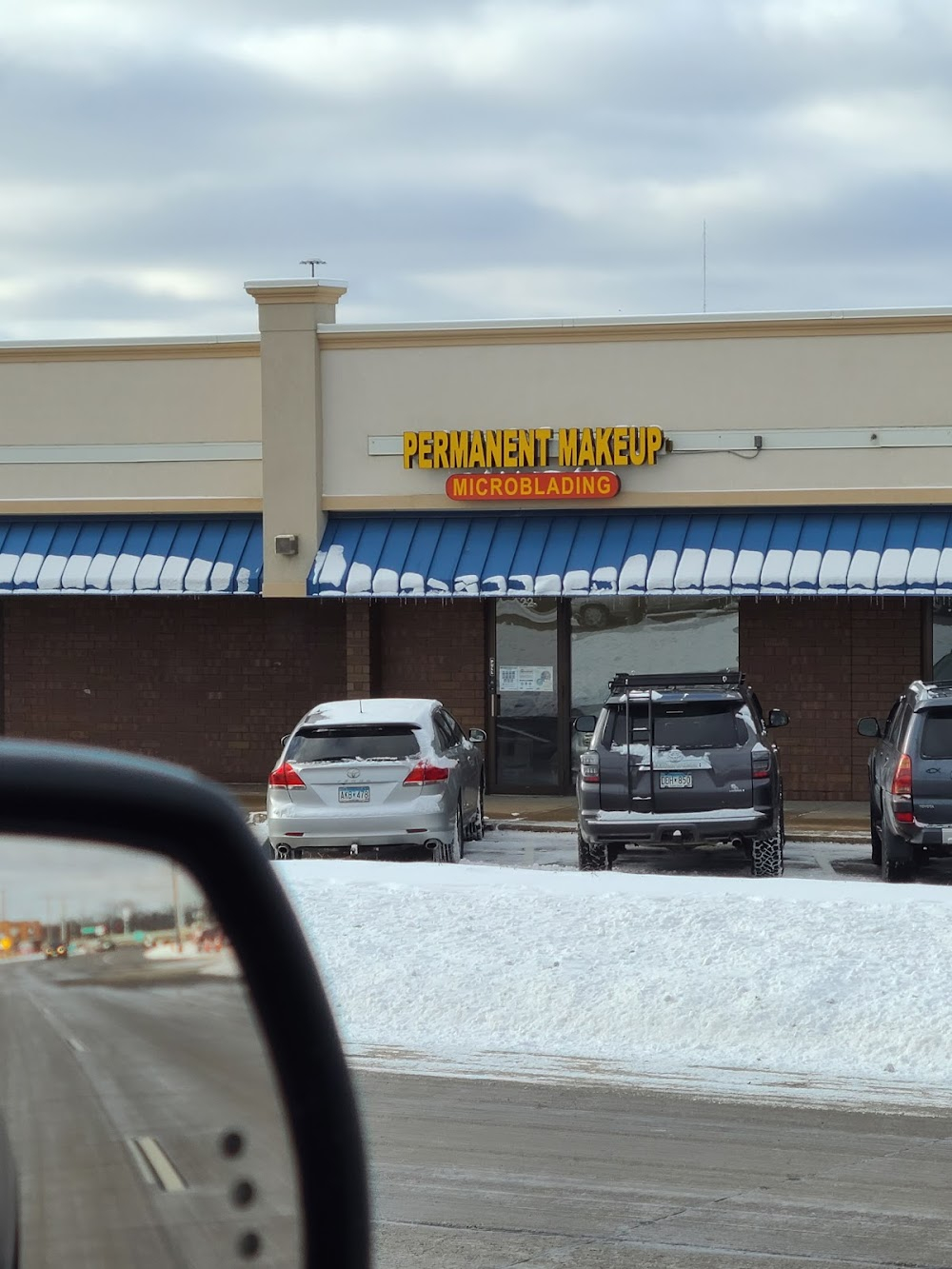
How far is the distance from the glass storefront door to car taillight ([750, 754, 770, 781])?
767 cm

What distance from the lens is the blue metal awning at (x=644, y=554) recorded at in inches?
871

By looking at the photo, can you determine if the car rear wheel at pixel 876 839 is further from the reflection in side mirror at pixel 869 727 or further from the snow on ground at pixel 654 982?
the snow on ground at pixel 654 982

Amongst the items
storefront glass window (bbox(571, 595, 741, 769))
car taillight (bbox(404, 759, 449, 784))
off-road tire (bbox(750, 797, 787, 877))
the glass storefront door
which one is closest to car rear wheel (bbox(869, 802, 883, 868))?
off-road tire (bbox(750, 797, 787, 877))

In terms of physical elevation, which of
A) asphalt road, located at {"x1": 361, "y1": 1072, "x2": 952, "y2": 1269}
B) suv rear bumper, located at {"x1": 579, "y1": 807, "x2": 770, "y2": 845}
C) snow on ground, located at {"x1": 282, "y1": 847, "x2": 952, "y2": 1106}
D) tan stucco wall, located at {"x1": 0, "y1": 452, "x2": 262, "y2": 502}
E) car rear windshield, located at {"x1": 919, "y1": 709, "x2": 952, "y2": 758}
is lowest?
asphalt road, located at {"x1": 361, "y1": 1072, "x2": 952, "y2": 1269}

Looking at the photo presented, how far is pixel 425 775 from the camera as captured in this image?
58.2 feet

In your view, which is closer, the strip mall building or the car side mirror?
the car side mirror

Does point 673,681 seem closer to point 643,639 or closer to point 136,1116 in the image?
point 643,639

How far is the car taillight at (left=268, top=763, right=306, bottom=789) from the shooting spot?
57.7 ft

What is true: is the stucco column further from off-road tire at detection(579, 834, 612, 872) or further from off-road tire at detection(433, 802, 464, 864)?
off-road tire at detection(579, 834, 612, 872)

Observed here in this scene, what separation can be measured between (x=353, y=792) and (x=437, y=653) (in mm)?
7561

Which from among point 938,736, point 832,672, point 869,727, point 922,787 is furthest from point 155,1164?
point 832,672

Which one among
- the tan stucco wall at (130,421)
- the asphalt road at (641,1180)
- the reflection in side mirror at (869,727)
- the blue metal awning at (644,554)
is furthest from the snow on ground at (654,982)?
the tan stucco wall at (130,421)

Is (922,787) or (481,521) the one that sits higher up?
(481,521)

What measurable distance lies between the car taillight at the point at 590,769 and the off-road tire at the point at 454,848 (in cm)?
171
